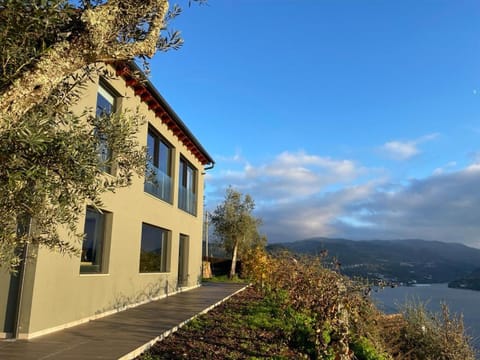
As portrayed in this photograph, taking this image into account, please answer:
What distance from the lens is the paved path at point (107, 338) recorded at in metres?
5.95

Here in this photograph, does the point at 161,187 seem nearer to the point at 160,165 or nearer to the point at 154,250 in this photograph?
the point at 160,165

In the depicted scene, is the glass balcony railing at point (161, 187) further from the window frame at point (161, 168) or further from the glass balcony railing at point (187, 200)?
the glass balcony railing at point (187, 200)

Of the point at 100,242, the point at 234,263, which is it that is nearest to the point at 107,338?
the point at 100,242

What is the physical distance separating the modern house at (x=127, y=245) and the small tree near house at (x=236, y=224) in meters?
10.6

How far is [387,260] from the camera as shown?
26.7 meters

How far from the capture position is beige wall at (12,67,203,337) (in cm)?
724

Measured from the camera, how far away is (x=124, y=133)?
4.10 meters

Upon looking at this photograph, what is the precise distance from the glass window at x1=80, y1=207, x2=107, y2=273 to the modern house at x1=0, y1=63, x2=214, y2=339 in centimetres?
2

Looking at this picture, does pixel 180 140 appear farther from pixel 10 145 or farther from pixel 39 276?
pixel 10 145

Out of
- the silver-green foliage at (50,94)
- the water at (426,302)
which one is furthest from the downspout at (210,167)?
the silver-green foliage at (50,94)

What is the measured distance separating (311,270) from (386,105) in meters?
9.45

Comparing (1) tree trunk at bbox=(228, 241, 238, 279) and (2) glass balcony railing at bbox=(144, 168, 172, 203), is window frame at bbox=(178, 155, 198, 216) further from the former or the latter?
(1) tree trunk at bbox=(228, 241, 238, 279)

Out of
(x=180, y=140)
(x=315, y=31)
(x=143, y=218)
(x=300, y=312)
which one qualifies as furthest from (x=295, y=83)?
(x=300, y=312)

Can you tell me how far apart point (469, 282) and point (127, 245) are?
30797 millimetres
